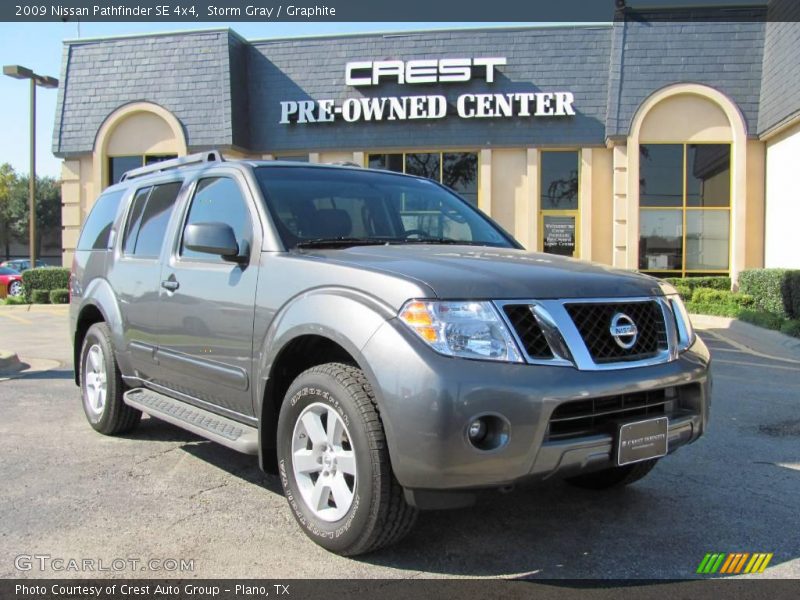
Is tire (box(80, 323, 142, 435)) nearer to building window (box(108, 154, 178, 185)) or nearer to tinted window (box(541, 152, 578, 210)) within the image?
tinted window (box(541, 152, 578, 210))

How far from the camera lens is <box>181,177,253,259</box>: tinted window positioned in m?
4.12

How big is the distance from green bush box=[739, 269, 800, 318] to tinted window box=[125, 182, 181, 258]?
11457mm

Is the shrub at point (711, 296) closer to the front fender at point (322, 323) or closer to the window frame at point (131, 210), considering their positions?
the window frame at point (131, 210)

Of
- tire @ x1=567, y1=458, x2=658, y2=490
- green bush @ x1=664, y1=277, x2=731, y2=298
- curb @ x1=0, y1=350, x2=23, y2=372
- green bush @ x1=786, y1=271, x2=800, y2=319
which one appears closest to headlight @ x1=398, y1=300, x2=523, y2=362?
tire @ x1=567, y1=458, x2=658, y2=490

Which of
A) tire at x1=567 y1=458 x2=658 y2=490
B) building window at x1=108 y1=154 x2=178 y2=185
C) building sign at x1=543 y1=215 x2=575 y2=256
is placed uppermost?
building window at x1=108 y1=154 x2=178 y2=185

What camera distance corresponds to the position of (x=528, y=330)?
3027mm

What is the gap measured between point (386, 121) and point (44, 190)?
4972 centimetres

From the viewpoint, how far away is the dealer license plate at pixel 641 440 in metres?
3.11

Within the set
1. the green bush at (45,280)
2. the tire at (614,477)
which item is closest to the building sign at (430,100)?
the green bush at (45,280)

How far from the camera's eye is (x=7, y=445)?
5.25 m

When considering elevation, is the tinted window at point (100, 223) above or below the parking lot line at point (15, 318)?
above

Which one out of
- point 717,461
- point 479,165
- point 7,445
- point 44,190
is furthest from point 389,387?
point 44,190

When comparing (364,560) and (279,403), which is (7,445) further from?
(364,560)

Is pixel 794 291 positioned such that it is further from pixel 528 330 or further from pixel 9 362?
pixel 9 362
